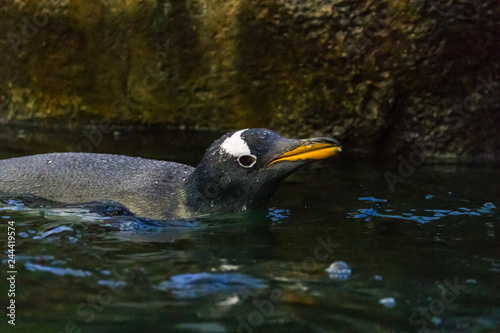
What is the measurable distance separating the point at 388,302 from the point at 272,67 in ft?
16.5

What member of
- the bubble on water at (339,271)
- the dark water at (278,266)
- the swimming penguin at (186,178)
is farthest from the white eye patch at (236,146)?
the bubble on water at (339,271)

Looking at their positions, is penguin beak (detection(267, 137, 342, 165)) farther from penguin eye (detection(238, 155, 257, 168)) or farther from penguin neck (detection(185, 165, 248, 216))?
penguin neck (detection(185, 165, 248, 216))

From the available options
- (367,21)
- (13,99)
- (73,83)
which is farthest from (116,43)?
(367,21)

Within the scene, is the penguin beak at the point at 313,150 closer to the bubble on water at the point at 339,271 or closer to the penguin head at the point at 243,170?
the penguin head at the point at 243,170

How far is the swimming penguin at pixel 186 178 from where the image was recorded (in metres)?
5.27

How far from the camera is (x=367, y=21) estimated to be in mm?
7637

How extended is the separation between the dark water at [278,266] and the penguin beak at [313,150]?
21.7 inches

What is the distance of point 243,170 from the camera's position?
17.4 feet

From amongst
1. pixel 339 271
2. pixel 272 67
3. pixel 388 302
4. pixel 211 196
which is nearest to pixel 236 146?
pixel 211 196

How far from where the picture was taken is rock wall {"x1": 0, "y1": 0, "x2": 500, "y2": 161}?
25.0ft

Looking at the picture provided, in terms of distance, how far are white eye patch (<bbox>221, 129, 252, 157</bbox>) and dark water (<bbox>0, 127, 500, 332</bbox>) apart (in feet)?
1.70

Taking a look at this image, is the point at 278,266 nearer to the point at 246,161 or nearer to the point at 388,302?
the point at 388,302

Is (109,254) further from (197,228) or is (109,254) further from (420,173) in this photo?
(420,173)

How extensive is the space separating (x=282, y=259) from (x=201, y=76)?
4704mm
